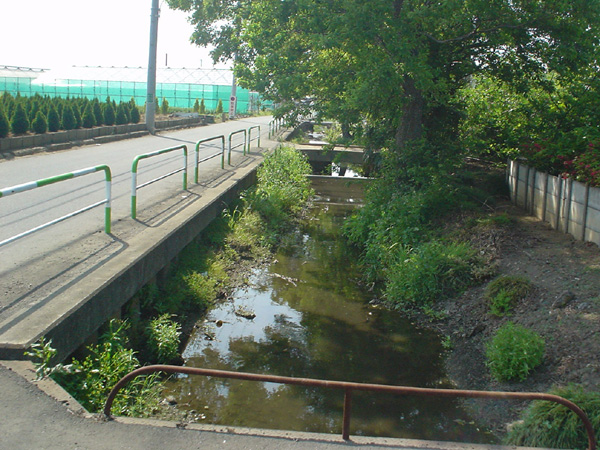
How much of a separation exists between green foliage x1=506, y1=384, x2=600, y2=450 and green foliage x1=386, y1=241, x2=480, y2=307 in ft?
12.8

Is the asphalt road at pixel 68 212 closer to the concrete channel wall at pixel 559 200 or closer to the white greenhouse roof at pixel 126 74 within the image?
the concrete channel wall at pixel 559 200

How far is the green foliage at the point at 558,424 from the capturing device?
15.8 feet

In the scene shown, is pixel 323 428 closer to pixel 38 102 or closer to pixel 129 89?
pixel 38 102

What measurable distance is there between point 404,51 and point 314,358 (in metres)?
5.75

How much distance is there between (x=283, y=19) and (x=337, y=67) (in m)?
1.58

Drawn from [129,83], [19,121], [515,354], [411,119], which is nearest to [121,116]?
[19,121]

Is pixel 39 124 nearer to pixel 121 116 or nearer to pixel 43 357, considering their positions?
pixel 121 116

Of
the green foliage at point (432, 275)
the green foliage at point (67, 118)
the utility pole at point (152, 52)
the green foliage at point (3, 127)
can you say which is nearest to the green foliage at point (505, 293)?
the green foliage at point (432, 275)

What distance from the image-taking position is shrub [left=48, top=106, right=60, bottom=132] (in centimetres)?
2070

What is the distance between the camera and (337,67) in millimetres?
12906

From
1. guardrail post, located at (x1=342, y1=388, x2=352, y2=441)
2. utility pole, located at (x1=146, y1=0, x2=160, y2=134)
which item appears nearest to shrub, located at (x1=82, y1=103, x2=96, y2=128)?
utility pole, located at (x1=146, y1=0, x2=160, y2=134)

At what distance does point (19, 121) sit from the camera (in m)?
18.8

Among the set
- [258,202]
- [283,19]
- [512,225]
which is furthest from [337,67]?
[512,225]

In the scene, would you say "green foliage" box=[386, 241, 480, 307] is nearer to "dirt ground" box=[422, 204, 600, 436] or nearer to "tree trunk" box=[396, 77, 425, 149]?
"dirt ground" box=[422, 204, 600, 436]
